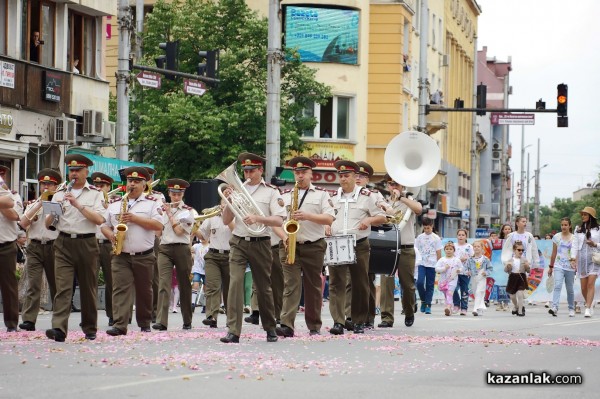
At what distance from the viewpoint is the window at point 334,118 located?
5453cm

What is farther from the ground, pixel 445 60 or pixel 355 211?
pixel 445 60

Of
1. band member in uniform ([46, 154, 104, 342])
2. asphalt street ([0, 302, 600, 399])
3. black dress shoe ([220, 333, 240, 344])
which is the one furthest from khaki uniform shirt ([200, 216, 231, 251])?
black dress shoe ([220, 333, 240, 344])

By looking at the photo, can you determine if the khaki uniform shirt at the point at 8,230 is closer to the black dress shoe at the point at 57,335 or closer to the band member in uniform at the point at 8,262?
the band member in uniform at the point at 8,262

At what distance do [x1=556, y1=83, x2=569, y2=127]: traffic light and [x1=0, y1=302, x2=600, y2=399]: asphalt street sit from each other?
21294mm

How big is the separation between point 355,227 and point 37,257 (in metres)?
3.96

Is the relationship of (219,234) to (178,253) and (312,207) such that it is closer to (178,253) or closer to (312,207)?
(178,253)

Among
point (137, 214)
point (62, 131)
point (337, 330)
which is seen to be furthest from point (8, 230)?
point (62, 131)

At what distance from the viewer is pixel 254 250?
1752 cm

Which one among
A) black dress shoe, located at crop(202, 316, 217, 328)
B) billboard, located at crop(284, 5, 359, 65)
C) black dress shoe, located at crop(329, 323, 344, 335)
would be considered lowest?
black dress shoe, located at crop(202, 316, 217, 328)

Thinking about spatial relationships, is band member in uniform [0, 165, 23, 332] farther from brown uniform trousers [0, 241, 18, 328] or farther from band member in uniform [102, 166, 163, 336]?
band member in uniform [102, 166, 163, 336]

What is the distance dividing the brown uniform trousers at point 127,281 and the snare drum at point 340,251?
2100 mm

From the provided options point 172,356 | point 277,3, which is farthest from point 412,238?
point 277,3

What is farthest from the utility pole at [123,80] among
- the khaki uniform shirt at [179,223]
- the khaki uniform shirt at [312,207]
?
the khaki uniform shirt at [312,207]

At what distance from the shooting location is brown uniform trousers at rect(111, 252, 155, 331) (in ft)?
59.6
